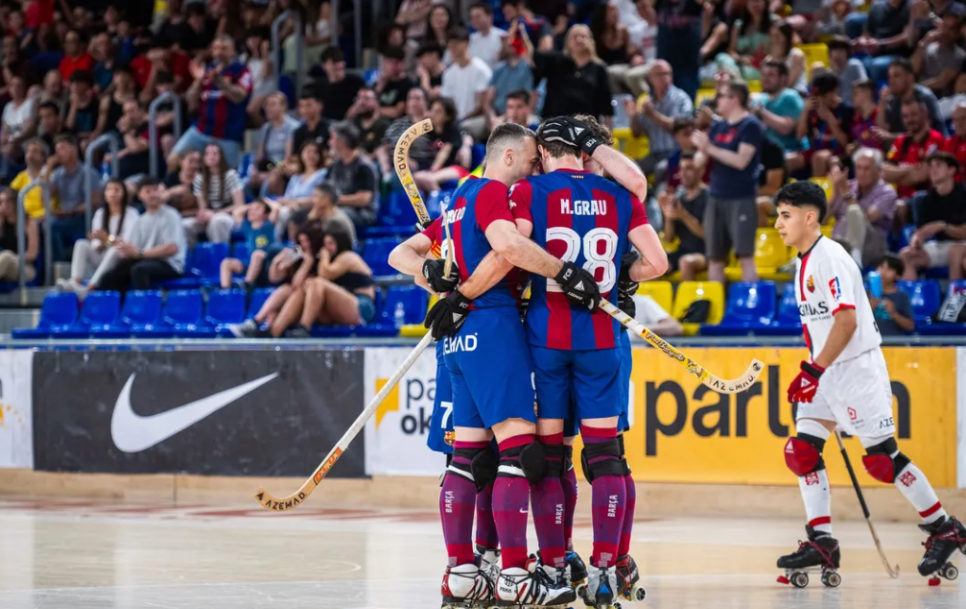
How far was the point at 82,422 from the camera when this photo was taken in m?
13.1

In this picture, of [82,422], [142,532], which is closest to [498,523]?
[142,532]

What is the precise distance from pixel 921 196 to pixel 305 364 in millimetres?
5978

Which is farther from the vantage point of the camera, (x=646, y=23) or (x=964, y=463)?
(x=646, y=23)

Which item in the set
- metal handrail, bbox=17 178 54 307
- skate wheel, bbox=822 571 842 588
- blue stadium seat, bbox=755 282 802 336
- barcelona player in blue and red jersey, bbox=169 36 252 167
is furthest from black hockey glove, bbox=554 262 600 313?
barcelona player in blue and red jersey, bbox=169 36 252 167

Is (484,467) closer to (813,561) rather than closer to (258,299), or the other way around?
(813,561)

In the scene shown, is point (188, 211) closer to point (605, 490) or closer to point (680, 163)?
point (680, 163)

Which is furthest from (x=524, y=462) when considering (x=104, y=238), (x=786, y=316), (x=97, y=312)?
(x=104, y=238)

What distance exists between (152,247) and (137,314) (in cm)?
89

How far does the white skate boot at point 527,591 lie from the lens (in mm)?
6461

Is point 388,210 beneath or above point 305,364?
above

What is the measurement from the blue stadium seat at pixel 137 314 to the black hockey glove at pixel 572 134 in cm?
917

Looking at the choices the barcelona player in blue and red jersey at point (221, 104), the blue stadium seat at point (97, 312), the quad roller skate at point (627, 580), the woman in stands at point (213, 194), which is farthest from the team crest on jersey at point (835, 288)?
the barcelona player in blue and red jersey at point (221, 104)

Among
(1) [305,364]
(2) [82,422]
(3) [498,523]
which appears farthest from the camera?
(2) [82,422]

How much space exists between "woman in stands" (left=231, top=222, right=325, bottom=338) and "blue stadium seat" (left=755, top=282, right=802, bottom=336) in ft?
14.7
